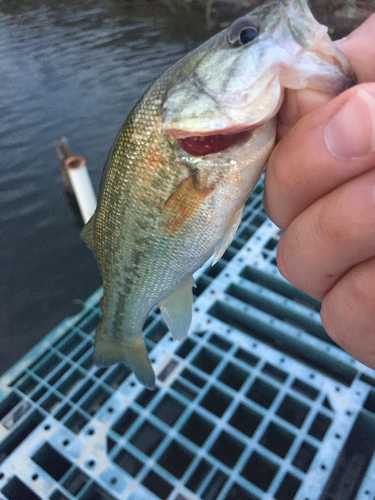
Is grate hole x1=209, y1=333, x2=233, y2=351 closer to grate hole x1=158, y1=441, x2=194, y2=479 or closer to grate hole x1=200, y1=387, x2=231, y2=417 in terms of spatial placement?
grate hole x1=200, y1=387, x2=231, y2=417

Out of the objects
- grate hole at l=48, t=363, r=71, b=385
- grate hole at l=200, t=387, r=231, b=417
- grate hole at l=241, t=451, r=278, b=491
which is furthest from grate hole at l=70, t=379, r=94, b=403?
grate hole at l=241, t=451, r=278, b=491

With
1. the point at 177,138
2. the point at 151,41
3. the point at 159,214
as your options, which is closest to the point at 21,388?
the point at 159,214

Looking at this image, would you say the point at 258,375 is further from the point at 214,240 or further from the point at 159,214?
the point at 159,214

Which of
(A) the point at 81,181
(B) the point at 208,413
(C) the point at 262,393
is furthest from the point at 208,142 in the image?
(A) the point at 81,181

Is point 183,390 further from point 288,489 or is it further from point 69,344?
point 69,344

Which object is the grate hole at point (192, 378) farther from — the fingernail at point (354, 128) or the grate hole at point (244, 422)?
the fingernail at point (354, 128)

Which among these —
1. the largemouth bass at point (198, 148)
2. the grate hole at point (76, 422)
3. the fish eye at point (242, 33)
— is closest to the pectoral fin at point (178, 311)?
the largemouth bass at point (198, 148)
